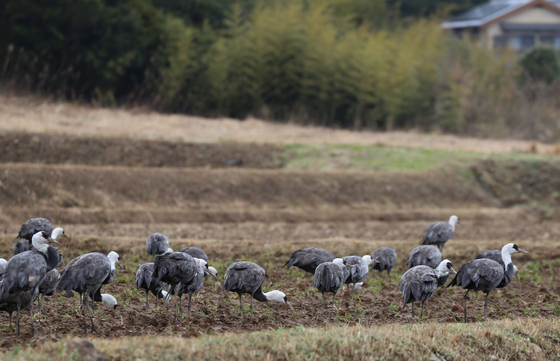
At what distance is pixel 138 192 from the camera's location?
2050 cm

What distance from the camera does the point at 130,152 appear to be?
24703 mm

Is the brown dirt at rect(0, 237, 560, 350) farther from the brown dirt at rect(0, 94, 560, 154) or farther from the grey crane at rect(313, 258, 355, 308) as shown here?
the brown dirt at rect(0, 94, 560, 154)

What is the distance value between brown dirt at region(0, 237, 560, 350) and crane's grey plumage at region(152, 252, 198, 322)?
562mm

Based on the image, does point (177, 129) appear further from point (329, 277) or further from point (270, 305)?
point (329, 277)

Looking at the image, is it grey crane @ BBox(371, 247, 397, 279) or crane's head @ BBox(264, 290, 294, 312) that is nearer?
crane's head @ BBox(264, 290, 294, 312)

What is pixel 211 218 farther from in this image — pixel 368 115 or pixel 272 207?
pixel 368 115

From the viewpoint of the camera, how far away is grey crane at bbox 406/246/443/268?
36.9 feet

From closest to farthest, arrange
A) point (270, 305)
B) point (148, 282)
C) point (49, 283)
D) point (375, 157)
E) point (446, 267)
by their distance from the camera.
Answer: point (49, 283), point (148, 282), point (446, 267), point (270, 305), point (375, 157)

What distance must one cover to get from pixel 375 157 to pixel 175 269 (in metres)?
19.6

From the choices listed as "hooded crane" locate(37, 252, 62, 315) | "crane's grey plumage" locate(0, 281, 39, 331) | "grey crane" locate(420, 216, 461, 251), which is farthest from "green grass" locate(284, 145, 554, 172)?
"crane's grey plumage" locate(0, 281, 39, 331)

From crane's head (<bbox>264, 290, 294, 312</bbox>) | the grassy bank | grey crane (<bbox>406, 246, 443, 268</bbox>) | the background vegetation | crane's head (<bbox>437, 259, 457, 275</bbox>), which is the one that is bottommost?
crane's head (<bbox>264, 290, 294, 312</bbox>)

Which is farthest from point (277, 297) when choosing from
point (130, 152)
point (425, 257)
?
point (130, 152)

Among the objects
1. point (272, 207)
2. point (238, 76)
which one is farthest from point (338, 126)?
point (272, 207)

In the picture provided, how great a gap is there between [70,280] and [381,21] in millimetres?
52680
